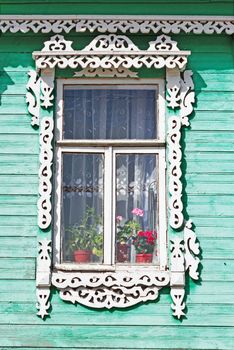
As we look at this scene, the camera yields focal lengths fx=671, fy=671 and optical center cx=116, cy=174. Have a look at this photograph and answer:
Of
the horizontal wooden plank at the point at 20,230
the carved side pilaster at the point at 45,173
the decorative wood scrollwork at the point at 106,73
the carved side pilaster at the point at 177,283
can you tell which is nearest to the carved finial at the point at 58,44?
the decorative wood scrollwork at the point at 106,73

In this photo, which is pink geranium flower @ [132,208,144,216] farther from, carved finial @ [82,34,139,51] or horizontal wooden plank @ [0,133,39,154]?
carved finial @ [82,34,139,51]

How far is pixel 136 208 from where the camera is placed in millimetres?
5742

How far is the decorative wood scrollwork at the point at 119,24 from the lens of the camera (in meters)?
5.87

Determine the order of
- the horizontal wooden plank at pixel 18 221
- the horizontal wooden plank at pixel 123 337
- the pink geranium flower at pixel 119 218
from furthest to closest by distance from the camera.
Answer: the pink geranium flower at pixel 119 218 < the horizontal wooden plank at pixel 18 221 < the horizontal wooden plank at pixel 123 337

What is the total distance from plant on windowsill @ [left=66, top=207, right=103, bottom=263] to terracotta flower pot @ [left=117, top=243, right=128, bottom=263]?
0.15 meters

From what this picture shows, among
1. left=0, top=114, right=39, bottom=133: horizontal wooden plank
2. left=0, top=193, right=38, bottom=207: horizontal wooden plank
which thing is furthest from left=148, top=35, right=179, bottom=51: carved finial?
left=0, top=193, right=38, bottom=207: horizontal wooden plank

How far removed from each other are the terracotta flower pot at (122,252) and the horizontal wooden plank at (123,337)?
565 mm

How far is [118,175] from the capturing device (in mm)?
5785

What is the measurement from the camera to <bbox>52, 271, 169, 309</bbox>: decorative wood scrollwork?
544 cm

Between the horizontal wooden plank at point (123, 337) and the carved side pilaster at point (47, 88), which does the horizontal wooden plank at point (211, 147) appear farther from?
the horizontal wooden plank at point (123, 337)

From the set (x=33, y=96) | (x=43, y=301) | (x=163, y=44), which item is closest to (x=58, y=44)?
(x=33, y=96)

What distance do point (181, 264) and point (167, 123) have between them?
1.21 meters
